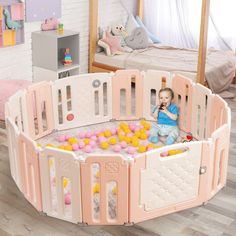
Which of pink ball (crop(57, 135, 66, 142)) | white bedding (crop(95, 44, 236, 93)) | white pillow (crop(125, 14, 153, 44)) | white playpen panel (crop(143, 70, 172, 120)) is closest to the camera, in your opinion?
pink ball (crop(57, 135, 66, 142))

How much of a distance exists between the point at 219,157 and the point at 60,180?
953 mm

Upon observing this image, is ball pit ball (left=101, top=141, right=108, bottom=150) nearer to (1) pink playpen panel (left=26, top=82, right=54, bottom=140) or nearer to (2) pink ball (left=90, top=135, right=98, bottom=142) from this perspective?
(2) pink ball (left=90, top=135, right=98, bottom=142)

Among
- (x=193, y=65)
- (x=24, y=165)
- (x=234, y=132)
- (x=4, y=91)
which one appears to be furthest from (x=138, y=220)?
(x=193, y=65)

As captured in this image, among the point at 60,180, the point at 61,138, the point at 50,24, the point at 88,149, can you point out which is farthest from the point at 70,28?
the point at 60,180

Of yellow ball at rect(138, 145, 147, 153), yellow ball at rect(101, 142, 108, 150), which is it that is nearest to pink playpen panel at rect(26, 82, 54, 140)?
yellow ball at rect(101, 142, 108, 150)

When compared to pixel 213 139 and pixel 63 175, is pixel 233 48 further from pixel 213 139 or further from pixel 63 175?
pixel 63 175

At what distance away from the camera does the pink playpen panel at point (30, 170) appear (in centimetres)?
260

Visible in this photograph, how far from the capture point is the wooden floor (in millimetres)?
2557

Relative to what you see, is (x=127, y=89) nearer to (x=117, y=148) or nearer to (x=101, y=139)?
(x=101, y=139)

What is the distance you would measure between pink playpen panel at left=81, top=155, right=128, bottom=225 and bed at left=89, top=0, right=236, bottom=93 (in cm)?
230

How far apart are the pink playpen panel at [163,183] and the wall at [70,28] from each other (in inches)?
94.2

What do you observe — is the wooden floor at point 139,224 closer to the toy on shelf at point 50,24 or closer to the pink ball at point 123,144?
the pink ball at point 123,144

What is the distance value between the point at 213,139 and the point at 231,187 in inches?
20.7

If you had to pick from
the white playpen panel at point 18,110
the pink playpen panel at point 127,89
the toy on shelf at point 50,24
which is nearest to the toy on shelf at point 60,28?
the toy on shelf at point 50,24
